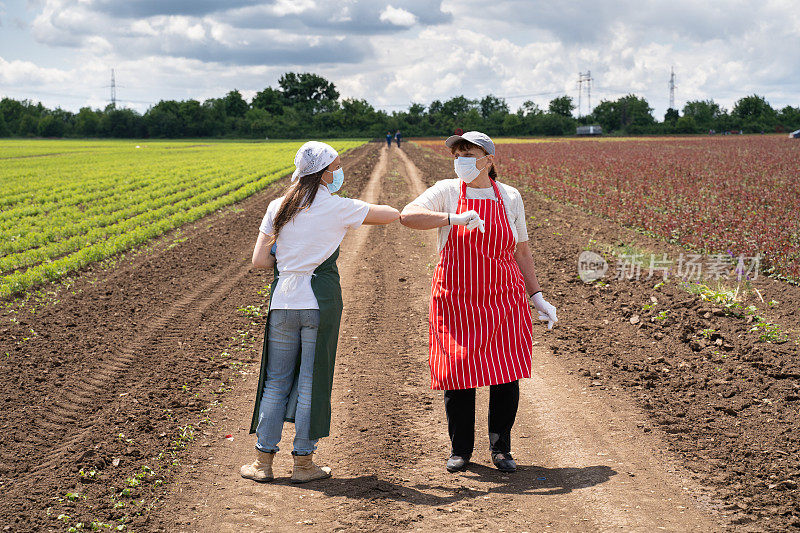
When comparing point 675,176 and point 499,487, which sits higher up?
point 675,176

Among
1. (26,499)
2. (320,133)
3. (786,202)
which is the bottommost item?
(26,499)

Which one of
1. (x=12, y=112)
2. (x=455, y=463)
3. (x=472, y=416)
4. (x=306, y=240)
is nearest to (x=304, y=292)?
(x=306, y=240)

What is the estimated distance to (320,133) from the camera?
9812cm

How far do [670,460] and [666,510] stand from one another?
0.73 m

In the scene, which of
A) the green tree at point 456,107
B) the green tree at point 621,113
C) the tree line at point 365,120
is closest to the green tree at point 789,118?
the tree line at point 365,120

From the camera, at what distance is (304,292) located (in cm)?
381

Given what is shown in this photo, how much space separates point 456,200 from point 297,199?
956mm

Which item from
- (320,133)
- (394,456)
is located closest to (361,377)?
(394,456)

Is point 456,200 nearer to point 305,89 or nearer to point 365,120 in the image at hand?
point 365,120

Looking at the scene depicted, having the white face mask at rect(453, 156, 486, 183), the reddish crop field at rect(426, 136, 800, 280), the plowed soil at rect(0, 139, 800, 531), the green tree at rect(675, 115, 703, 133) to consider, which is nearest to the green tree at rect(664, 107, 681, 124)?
the green tree at rect(675, 115, 703, 133)

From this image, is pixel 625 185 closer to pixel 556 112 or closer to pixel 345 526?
pixel 345 526

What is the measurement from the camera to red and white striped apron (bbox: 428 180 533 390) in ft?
13.1

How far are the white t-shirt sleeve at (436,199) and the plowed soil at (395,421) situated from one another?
1596 millimetres

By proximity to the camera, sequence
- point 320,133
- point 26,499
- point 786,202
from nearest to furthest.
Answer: point 26,499 < point 786,202 < point 320,133
